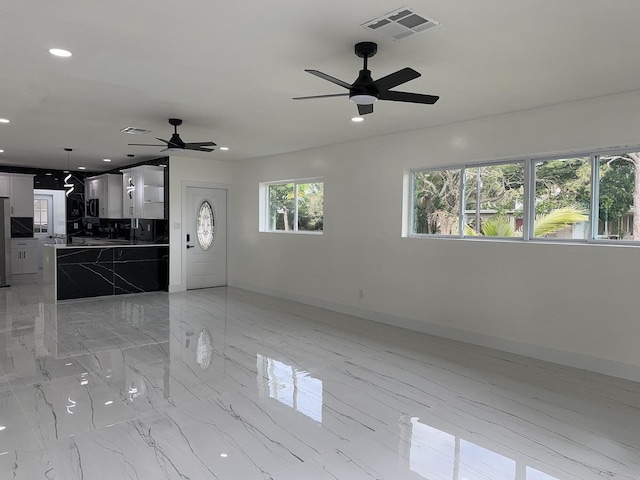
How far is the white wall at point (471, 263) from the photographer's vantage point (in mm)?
3965

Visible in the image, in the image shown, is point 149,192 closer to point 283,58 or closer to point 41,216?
point 41,216

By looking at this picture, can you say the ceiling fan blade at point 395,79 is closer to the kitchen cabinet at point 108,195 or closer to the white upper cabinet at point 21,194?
the kitchen cabinet at point 108,195

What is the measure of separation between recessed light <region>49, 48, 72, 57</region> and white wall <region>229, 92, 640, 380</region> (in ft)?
10.8

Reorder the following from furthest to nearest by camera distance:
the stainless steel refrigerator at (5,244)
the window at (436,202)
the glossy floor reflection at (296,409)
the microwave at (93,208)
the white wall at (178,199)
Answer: the microwave at (93,208) < the stainless steel refrigerator at (5,244) < the white wall at (178,199) < the window at (436,202) < the glossy floor reflection at (296,409)

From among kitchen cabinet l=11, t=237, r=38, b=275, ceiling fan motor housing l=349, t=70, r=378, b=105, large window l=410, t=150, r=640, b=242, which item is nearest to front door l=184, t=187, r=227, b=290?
kitchen cabinet l=11, t=237, r=38, b=275

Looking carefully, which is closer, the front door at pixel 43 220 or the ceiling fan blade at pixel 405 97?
the ceiling fan blade at pixel 405 97

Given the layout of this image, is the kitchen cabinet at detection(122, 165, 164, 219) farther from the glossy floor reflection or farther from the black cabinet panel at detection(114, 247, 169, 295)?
the glossy floor reflection

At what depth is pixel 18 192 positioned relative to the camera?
31.5ft

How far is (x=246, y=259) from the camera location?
852 centimetres

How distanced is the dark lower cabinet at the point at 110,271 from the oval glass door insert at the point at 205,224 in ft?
2.60

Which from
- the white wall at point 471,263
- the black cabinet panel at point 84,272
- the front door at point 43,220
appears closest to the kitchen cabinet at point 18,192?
the front door at point 43,220

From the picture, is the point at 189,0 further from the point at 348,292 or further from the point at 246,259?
the point at 246,259

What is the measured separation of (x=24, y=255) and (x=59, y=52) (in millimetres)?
8301

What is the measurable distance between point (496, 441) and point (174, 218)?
22.3 ft
